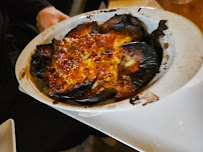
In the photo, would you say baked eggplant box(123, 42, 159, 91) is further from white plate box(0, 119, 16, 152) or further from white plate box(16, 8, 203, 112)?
white plate box(0, 119, 16, 152)

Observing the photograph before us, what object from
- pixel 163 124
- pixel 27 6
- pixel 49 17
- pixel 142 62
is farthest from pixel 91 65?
pixel 27 6

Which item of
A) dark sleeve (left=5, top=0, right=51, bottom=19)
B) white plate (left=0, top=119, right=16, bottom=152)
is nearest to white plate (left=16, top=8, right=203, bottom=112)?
white plate (left=0, top=119, right=16, bottom=152)

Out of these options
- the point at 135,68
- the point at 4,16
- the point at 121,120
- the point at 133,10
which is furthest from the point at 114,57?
the point at 4,16

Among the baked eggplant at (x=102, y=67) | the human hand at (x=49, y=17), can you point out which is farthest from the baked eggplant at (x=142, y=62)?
the human hand at (x=49, y=17)

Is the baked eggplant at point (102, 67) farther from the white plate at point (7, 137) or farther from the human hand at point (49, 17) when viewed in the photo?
the human hand at point (49, 17)

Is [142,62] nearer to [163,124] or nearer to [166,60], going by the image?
[166,60]

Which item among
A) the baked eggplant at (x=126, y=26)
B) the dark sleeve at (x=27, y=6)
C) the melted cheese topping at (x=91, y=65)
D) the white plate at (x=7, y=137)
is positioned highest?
the baked eggplant at (x=126, y=26)
